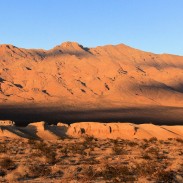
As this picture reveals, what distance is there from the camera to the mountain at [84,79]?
119000 mm

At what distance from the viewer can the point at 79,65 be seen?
14250 cm

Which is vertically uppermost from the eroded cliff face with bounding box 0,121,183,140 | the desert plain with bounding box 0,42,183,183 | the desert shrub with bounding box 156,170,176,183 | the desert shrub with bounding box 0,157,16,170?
the desert plain with bounding box 0,42,183,183

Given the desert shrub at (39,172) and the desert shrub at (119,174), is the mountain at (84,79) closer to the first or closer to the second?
the desert shrub at (39,172)

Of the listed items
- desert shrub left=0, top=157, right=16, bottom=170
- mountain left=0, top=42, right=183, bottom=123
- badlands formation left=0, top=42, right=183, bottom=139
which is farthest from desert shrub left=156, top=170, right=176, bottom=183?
mountain left=0, top=42, right=183, bottom=123

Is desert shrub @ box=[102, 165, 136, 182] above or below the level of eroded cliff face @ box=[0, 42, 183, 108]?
below

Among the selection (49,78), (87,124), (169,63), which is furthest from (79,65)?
(87,124)

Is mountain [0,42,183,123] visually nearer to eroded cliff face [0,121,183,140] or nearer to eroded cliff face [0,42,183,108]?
eroded cliff face [0,42,183,108]

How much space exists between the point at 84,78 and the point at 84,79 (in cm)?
84

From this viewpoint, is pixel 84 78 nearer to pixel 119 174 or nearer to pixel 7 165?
pixel 7 165

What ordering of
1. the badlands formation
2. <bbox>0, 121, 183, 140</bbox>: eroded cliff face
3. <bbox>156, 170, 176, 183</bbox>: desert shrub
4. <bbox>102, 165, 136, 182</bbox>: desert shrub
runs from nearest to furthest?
<bbox>156, 170, 176, 183</bbox>: desert shrub < <bbox>102, 165, 136, 182</bbox>: desert shrub < <bbox>0, 121, 183, 140</bbox>: eroded cliff face < the badlands formation

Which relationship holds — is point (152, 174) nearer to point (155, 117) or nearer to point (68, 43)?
point (155, 117)

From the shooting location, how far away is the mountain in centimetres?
11900

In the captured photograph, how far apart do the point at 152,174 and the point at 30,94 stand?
11027 cm

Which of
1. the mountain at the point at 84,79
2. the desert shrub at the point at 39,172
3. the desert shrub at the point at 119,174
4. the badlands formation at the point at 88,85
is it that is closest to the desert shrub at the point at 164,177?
the desert shrub at the point at 119,174
